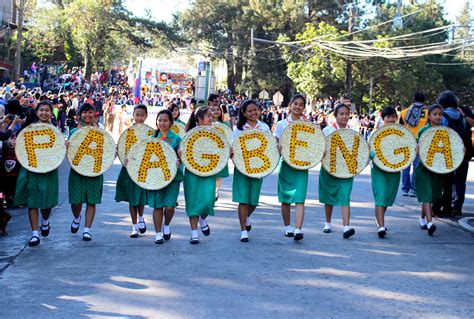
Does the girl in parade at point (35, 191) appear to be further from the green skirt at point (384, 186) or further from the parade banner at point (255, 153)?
the green skirt at point (384, 186)

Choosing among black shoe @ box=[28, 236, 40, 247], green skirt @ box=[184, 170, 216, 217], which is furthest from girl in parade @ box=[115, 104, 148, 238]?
black shoe @ box=[28, 236, 40, 247]

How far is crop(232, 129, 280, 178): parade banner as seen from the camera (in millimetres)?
8711

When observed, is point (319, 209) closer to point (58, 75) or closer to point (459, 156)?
point (459, 156)

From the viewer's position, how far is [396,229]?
10.0m

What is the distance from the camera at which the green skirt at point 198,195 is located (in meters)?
8.51

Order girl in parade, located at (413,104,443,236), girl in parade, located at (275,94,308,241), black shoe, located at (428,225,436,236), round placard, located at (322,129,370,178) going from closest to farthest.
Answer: girl in parade, located at (275,94,308,241), round placard, located at (322,129,370,178), black shoe, located at (428,225,436,236), girl in parade, located at (413,104,443,236)

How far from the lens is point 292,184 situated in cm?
889

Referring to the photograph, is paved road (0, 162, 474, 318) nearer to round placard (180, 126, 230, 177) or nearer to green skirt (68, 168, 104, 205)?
green skirt (68, 168, 104, 205)

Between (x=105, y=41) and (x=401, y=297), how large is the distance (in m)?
57.1

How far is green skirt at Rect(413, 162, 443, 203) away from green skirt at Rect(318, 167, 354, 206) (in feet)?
3.25

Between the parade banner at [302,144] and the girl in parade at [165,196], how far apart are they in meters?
1.25

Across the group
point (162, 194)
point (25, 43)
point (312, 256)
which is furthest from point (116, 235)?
point (25, 43)

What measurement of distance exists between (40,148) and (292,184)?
9.49 feet

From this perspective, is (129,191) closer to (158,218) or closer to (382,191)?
(158,218)
